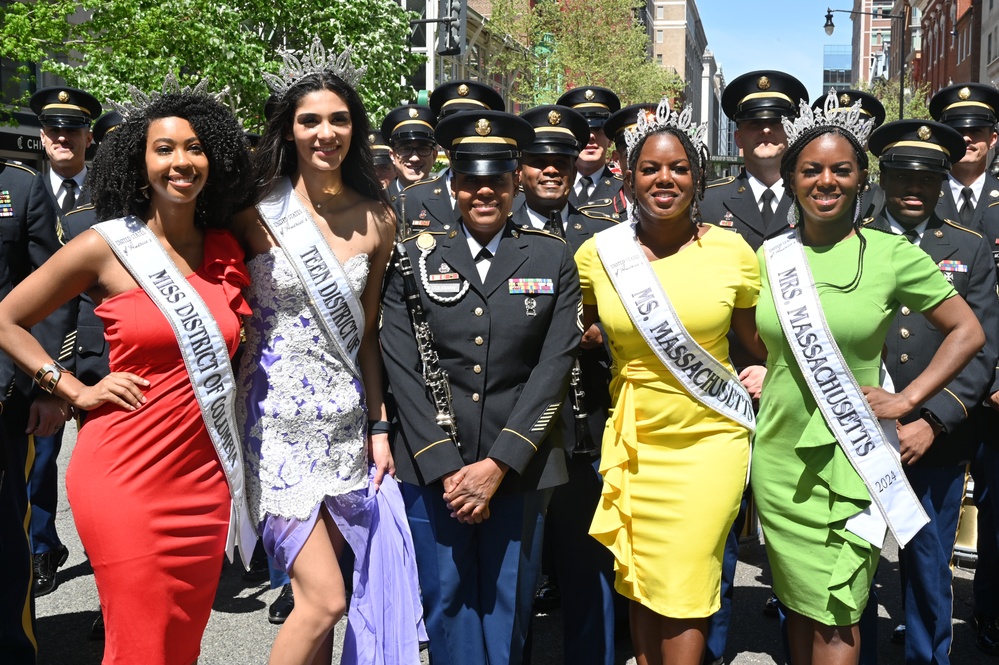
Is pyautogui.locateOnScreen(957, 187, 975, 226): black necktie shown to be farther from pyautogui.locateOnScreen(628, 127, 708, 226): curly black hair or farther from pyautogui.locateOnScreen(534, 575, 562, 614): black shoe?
pyautogui.locateOnScreen(534, 575, 562, 614): black shoe

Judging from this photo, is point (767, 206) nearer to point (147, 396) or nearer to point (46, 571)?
point (147, 396)

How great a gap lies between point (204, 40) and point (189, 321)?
38.6 ft

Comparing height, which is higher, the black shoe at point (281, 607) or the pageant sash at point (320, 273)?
the pageant sash at point (320, 273)

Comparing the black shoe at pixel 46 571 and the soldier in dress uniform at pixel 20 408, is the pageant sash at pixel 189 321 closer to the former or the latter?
the soldier in dress uniform at pixel 20 408

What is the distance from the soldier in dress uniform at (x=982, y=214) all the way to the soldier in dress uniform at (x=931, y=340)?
185 mm

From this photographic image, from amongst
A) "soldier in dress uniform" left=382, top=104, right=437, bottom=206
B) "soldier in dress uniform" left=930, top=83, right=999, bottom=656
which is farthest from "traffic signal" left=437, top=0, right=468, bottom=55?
"soldier in dress uniform" left=930, top=83, right=999, bottom=656

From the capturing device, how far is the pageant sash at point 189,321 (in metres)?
3.00

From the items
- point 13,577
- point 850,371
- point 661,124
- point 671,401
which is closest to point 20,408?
point 13,577

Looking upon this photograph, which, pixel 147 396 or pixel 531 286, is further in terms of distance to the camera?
pixel 531 286

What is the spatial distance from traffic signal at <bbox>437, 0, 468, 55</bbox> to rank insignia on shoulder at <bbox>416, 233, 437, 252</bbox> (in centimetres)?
1283

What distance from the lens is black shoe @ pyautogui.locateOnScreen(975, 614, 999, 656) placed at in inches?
170

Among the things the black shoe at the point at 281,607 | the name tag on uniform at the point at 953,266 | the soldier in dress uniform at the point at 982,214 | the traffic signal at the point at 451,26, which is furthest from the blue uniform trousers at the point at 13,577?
the traffic signal at the point at 451,26

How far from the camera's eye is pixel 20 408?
3818 millimetres

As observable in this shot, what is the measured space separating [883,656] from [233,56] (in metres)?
12.2
